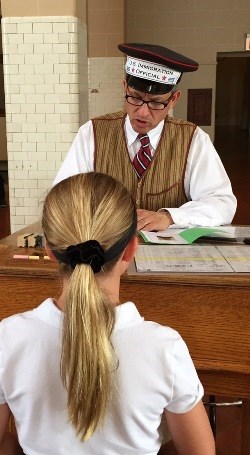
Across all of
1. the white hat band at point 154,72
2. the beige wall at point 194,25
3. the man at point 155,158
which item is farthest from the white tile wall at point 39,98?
the beige wall at point 194,25

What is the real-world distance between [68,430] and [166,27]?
7.45 m

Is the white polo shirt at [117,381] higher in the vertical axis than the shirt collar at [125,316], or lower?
lower

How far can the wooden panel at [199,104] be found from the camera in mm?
7840

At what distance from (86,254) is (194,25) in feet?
24.2

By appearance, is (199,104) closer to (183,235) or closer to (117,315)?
(183,235)

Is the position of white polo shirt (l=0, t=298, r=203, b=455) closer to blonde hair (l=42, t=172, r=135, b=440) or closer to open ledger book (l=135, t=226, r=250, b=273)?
blonde hair (l=42, t=172, r=135, b=440)

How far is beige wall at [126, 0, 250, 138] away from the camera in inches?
295

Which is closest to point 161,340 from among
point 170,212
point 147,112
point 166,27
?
point 170,212

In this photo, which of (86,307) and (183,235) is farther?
(183,235)

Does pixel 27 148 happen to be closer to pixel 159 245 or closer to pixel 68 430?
pixel 159 245

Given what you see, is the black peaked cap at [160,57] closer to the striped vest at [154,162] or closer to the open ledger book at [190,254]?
the striped vest at [154,162]

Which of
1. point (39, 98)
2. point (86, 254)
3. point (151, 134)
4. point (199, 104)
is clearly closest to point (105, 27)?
point (199, 104)

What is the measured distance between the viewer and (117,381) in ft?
3.10

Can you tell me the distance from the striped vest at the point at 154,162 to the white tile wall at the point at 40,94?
3.47ft
